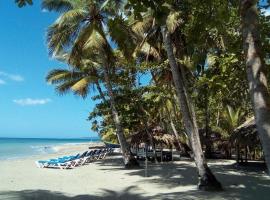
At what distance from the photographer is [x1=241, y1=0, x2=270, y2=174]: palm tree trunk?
4652 millimetres

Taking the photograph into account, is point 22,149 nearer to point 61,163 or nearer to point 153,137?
point 61,163

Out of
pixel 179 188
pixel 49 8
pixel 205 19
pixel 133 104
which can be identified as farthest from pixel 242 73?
pixel 49 8

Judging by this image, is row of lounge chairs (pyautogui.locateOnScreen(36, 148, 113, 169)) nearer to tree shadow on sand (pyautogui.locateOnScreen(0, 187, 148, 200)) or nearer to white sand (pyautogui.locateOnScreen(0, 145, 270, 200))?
white sand (pyautogui.locateOnScreen(0, 145, 270, 200))

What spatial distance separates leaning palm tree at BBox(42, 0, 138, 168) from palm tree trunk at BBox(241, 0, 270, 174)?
1357 centimetres

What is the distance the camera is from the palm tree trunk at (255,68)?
15.3 feet

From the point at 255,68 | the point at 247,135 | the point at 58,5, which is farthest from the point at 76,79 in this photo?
the point at 255,68

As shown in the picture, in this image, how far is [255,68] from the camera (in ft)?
15.8

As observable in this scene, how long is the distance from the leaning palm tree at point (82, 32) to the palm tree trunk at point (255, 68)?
44.5ft

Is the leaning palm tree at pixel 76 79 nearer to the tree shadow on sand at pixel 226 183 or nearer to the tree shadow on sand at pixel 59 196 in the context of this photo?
the tree shadow on sand at pixel 226 183

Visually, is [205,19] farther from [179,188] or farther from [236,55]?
[179,188]

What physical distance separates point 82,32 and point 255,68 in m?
14.9

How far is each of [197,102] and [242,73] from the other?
12.3 metres

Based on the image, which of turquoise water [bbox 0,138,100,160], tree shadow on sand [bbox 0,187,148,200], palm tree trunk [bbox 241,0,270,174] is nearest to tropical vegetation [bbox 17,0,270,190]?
palm tree trunk [bbox 241,0,270,174]

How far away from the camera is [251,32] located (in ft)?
15.9
